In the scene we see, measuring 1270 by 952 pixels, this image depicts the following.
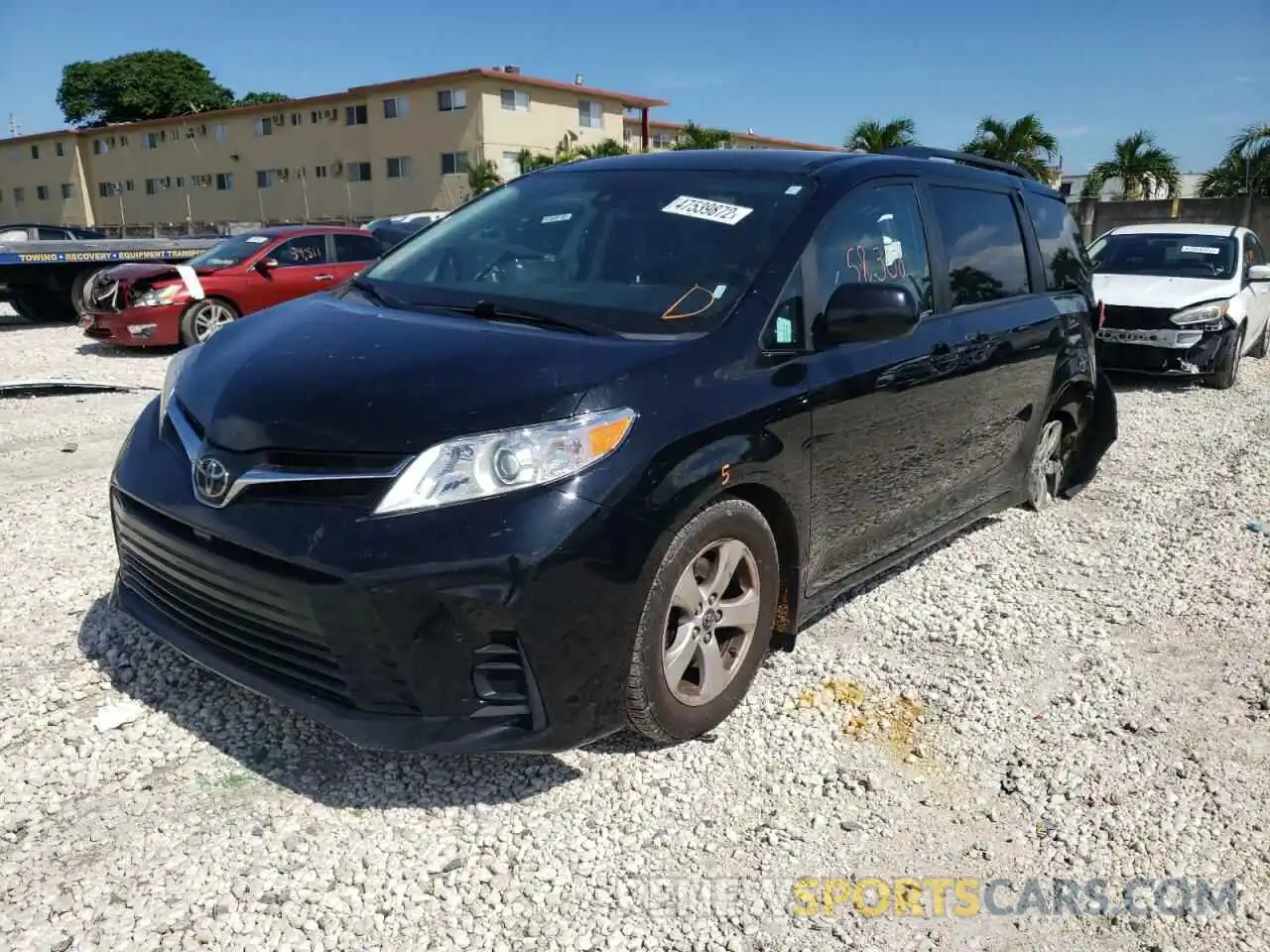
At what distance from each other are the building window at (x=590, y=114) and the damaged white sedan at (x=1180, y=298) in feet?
121

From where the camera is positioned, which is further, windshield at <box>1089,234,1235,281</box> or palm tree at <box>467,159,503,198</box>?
palm tree at <box>467,159,503,198</box>

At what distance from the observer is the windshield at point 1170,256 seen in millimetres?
10531

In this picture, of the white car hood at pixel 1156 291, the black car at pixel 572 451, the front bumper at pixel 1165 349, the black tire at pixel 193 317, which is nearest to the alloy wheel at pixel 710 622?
the black car at pixel 572 451

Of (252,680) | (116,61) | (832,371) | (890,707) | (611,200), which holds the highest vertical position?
(116,61)

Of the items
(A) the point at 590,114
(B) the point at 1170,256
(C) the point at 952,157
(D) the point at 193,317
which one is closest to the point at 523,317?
(C) the point at 952,157

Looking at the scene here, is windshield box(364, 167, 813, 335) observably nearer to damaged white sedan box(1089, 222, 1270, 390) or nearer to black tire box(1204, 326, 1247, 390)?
damaged white sedan box(1089, 222, 1270, 390)

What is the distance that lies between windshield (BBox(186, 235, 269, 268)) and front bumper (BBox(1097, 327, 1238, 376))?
9.60 m

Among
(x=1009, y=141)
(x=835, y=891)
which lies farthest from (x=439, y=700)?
(x=1009, y=141)

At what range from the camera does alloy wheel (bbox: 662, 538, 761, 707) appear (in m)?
2.87

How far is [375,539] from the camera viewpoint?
2.40m

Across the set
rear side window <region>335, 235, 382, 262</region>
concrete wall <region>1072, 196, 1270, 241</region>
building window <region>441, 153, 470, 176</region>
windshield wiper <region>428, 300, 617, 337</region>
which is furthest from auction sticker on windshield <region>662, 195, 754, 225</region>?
building window <region>441, 153, 470, 176</region>

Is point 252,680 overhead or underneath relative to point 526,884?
overhead

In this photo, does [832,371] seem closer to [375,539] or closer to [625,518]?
[625,518]

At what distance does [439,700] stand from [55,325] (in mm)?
15002
